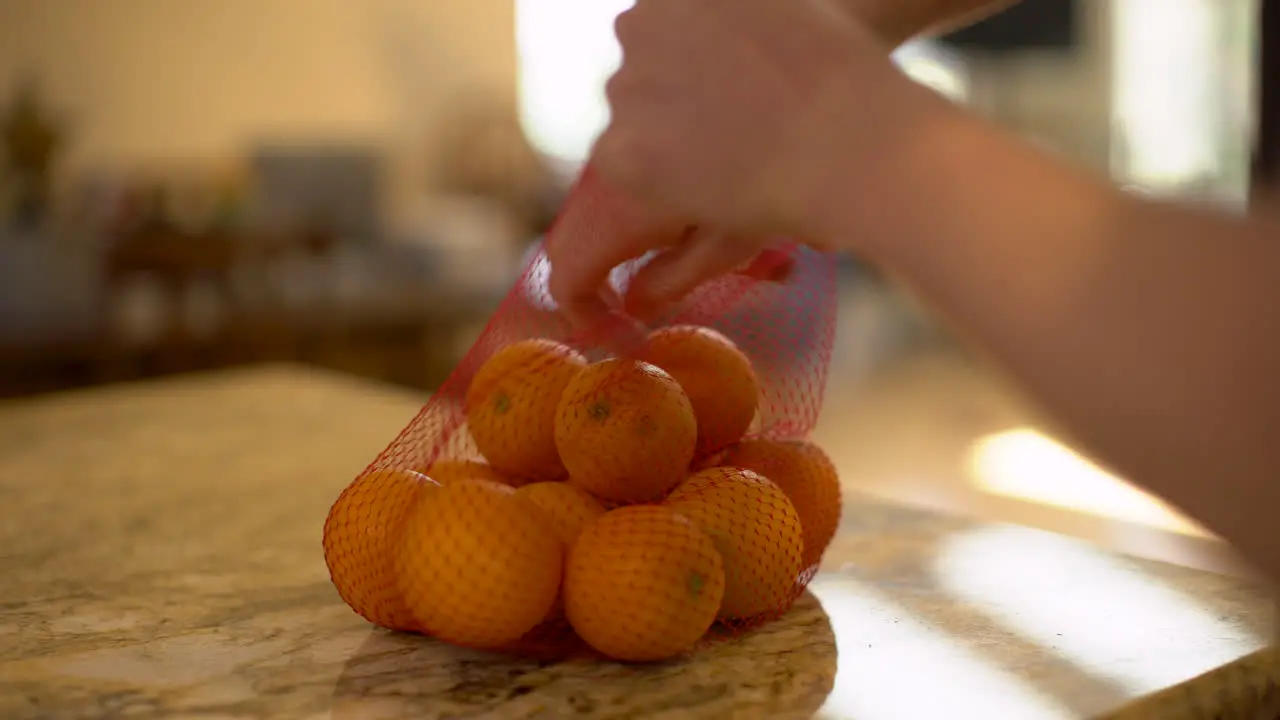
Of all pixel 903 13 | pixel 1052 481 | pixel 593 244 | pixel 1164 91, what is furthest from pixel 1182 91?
pixel 593 244

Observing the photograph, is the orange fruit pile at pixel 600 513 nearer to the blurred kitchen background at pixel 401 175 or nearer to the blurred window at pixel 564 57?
the blurred kitchen background at pixel 401 175

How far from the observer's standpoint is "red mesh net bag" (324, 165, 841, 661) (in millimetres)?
525

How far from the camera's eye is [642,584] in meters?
0.51

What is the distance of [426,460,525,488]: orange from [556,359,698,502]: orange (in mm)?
49

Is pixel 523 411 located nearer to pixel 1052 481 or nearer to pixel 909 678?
pixel 909 678

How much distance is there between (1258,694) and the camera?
532 mm

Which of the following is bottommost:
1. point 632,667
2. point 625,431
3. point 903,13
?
point 632,667

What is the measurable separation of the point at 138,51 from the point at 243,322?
332 centimetres

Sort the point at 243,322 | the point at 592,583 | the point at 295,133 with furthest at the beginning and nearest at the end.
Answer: the point at 295,133 → the point at 243,322 → the point at 592,583

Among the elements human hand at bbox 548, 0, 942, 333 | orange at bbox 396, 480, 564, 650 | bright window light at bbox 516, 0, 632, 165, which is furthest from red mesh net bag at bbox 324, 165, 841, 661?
bright window light at bbox 516, 0, 632, 165

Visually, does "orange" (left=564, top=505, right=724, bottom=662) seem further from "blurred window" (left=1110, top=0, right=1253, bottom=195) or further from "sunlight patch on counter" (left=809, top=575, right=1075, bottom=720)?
"blurred window" (left=1110, top=0, right=1253, bottom=195)

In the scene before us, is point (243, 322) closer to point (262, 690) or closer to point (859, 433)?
point (859, 433)

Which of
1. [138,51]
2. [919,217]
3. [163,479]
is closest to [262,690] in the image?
[919,217]

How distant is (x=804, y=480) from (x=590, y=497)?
13cm
